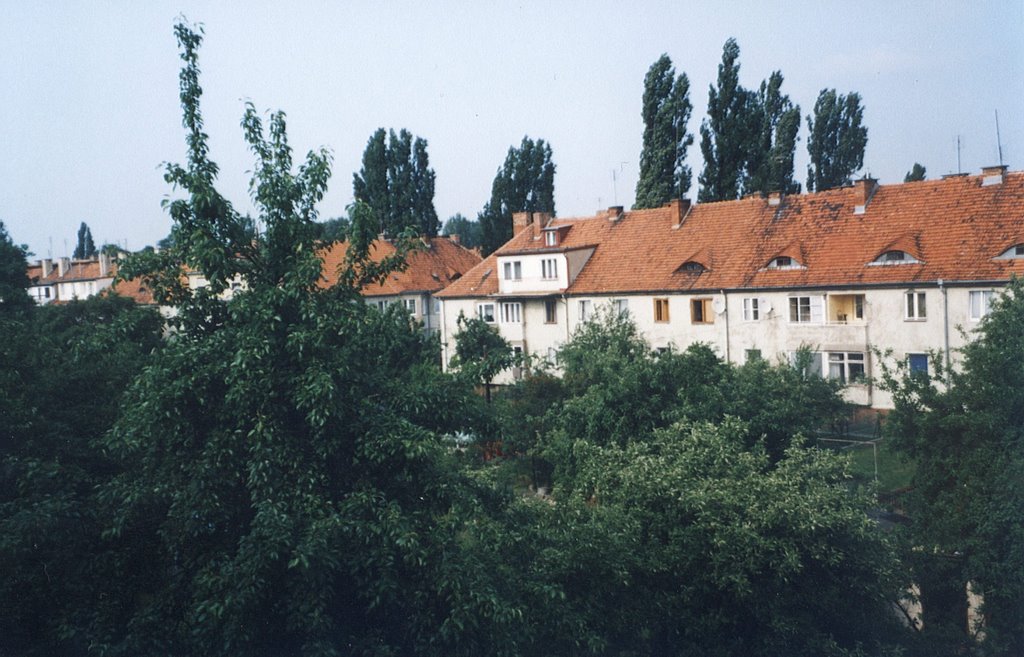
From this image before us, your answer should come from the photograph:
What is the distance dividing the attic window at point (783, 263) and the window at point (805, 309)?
1633 millimetres

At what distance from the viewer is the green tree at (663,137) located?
159 ft

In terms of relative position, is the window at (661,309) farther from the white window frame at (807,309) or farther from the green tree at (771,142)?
the green tree at (771,142)

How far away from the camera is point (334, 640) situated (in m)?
10.2

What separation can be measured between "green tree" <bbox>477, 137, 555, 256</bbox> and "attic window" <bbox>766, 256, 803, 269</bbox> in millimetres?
21954

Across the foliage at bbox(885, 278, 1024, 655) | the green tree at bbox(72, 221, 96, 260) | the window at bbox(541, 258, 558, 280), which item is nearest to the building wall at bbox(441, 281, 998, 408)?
the window at bbox(541, 258, 558, 280)

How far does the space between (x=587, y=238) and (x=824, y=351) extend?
590 inches

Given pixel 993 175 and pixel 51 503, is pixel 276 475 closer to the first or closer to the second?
pixel 51 503

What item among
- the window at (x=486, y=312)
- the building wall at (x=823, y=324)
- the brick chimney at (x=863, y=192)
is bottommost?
the building wall at (x=823, y=324)

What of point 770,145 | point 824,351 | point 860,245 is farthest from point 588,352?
point 770,145

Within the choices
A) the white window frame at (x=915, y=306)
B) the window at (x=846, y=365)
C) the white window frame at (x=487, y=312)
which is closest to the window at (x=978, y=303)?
the white window frame at (x=915, y=306)

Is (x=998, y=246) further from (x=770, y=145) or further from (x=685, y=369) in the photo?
(x=770, y=145)

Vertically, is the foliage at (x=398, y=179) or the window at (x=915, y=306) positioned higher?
the foliage at (x=398, y=179)

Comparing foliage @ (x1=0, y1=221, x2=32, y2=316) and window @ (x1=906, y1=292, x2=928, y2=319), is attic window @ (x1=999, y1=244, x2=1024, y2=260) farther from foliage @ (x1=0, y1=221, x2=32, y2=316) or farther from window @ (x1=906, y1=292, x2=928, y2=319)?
foliage @ (x1=0, y1=221, x2=32, y2=316)

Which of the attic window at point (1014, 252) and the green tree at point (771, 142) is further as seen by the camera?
the green tree at point (771, 142)
